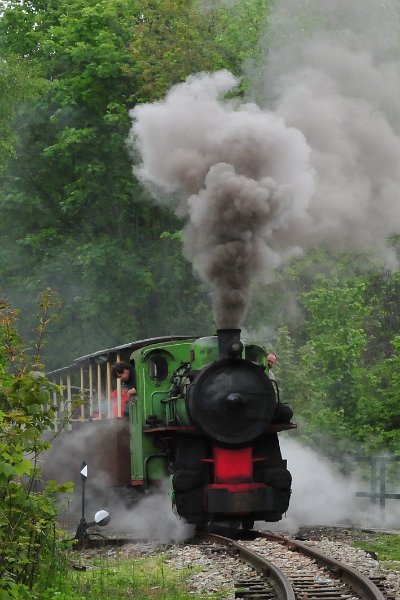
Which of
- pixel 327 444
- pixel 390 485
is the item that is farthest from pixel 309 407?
pixel 390 485

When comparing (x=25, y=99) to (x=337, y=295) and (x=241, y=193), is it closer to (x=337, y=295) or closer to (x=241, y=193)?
(x=337, y=295)

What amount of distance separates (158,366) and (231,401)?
1.96 meters

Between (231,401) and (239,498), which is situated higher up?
(231,401)

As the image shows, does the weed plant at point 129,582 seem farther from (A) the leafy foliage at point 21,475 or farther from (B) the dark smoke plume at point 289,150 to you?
(B) the dark smoke plume at point 289,150

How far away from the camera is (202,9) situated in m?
26.5

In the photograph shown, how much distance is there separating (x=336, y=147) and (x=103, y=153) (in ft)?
47.2

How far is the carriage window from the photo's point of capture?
1315cm

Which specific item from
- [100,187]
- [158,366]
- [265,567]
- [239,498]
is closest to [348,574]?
[265,567]

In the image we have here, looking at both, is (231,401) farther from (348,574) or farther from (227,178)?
(227,178)

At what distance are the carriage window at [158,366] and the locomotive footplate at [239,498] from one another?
6.09 ft

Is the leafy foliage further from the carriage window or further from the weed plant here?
the carriage window

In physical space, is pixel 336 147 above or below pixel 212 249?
above

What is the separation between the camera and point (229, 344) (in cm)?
1158

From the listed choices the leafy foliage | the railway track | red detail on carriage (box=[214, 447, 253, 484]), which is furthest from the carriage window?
the leafy foliage
